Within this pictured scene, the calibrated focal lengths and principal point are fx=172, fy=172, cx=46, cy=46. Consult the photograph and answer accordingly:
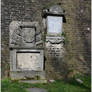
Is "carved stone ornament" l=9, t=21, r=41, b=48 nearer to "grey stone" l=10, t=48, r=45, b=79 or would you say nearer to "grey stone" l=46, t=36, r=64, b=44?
"grey stone" l=10, t=48, r=45, b=79

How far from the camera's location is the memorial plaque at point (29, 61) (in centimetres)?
572

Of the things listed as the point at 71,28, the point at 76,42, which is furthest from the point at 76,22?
the point at 76,42

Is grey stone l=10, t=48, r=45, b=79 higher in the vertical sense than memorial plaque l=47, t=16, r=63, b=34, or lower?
lower

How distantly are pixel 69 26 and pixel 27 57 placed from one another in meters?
2.33

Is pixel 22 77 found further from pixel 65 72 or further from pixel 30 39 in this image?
pixel 65 72

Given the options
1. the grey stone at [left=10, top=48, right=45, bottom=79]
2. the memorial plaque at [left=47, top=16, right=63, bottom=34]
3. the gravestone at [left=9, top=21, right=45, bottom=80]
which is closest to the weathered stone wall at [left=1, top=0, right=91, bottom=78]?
the memorial plaque at [left=47, top=16, right=63, bottom=34]

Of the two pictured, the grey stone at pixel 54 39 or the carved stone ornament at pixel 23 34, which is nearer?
the carved stone ornament at pixel 23 34

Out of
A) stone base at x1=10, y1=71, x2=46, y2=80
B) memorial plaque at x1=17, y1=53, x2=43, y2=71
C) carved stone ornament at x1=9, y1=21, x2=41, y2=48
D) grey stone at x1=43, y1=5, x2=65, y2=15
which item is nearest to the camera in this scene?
stone base at x1=10, y1=71, x2=46, y2=80

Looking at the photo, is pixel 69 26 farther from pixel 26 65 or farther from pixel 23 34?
pixel 26 65

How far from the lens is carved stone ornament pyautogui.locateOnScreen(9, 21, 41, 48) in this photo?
6008 mm

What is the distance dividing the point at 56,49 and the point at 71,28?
42.1 inches

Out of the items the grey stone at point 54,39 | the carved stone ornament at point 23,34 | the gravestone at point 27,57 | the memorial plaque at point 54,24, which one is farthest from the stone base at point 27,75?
the memorial plaque at point 54,24

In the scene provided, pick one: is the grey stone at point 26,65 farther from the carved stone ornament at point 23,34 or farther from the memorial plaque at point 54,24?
the memorial plaque at point 54,24

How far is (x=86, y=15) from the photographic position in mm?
7070
